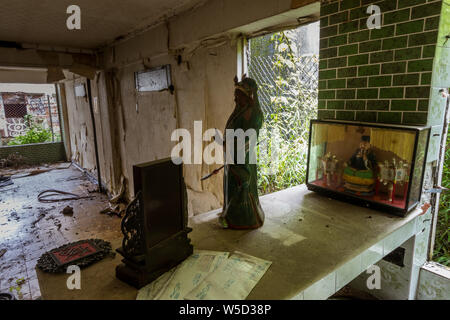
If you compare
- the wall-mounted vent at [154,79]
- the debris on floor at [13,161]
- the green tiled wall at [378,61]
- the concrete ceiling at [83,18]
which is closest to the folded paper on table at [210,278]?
the green tiled wall at [378,61]

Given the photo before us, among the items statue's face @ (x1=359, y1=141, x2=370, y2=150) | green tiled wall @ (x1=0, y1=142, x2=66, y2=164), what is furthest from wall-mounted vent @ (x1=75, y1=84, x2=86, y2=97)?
statue's face @ (x1=359, y1=141, x2=370, y2=150)

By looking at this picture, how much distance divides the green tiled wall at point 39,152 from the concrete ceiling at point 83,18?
4.98 m

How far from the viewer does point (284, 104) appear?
2.91m

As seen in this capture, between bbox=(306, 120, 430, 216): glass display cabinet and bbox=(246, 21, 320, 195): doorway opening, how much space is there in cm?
96

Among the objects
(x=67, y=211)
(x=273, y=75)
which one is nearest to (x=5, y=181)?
(x=67, y=211)

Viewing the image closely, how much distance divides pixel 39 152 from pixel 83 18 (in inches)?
258

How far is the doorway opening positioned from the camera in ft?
9.16

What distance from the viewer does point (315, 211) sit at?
154 centimetres

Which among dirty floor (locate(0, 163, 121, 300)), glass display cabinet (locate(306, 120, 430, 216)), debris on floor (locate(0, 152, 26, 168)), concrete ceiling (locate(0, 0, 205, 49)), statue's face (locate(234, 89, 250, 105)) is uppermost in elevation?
concrete ceiling (locate(0, 0, 205, 49))

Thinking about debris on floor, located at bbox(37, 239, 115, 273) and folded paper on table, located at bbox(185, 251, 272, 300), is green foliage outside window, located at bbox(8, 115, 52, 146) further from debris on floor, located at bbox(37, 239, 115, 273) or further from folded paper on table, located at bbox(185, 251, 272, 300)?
folded paper on table, located at bbox(185, 251, 272, 300)
